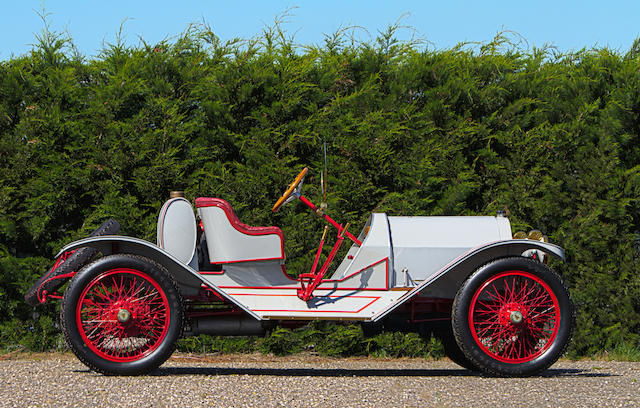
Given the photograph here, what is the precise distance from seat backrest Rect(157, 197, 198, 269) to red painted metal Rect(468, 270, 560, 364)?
2.15 meters

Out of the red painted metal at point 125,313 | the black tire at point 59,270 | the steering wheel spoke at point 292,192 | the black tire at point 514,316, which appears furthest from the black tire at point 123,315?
the black tire at point 514,316

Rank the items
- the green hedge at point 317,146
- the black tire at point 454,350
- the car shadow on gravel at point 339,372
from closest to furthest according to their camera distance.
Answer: the car shadow on gravel at point 339,372
the black tire at point 454,350
the green hedge at point 317,146

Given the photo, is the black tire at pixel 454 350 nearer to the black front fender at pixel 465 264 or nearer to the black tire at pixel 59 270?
the black front fender at pixel 465 264

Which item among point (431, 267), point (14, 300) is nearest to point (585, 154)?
point (431, 267)

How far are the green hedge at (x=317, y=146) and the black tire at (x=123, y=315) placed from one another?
64.0 inches

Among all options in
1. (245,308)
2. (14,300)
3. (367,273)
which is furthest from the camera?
(14,300)

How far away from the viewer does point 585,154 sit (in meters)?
7.14

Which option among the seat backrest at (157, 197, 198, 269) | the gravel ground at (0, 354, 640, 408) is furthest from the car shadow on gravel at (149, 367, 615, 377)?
the seat backrest at (157, 197, 198, 269)

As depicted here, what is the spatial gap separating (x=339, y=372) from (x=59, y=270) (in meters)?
2.34

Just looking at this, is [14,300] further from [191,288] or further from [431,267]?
[431,267]

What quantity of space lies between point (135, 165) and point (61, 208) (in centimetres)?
82

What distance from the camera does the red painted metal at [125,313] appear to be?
505cm

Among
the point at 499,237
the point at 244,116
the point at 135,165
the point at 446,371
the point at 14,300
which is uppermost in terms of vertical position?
the point at 244,116

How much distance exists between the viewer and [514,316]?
17.0 feet
